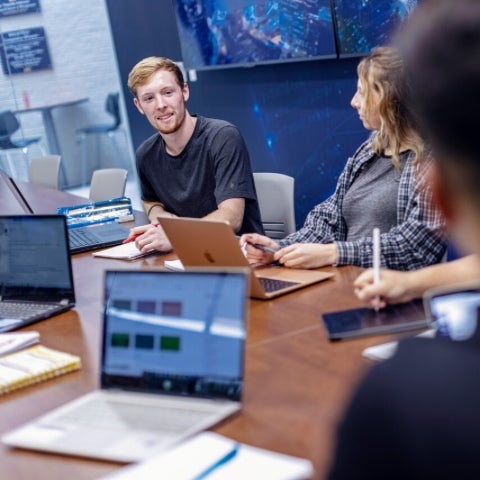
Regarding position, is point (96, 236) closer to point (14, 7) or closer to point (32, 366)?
point (32, 366)

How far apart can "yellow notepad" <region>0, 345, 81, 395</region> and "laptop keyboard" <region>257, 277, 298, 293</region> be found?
548 mm

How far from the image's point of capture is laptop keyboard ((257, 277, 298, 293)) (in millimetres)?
2234

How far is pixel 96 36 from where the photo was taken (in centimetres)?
775

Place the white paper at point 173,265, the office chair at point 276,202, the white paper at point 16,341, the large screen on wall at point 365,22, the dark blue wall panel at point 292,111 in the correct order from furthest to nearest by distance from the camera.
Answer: the dark blue wall panel at point 292,111 < the large screen on wall at point 365,22 < the office chair at point 276,202 < the white paper at point 173,265 < the white paper at point 16,341

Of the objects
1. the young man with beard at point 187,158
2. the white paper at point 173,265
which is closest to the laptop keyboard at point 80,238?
the young man with beard at point 187,158

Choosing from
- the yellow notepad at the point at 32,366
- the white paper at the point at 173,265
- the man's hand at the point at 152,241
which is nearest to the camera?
the yellow notepad at the point at 32,366

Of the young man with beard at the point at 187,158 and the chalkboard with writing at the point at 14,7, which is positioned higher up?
the chalkboard with writing at the point at 14,7

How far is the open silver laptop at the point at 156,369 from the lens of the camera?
1.49m

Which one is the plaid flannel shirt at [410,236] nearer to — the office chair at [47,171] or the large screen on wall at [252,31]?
the large screen on wall at [252,31]

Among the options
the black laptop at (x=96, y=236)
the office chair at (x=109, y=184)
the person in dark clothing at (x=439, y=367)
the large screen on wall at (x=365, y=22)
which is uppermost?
the large screen on wall at (x=365, y=22)

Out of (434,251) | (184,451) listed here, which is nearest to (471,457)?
(184,451)

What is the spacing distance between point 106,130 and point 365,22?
425 cm

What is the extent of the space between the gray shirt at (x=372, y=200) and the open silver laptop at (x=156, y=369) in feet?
4.15

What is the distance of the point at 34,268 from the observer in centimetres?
244
